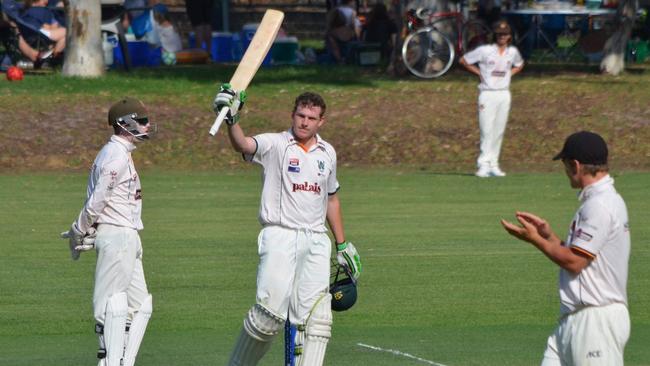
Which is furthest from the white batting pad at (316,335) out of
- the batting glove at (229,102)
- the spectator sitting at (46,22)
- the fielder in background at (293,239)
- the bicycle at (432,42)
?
the spectator sitting at (46,22)

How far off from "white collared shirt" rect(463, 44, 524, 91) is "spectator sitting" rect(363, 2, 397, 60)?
33.9ft

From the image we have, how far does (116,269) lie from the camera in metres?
8.45

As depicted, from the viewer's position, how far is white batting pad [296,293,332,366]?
8.27 meters

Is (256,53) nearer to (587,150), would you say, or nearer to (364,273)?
(587,150)

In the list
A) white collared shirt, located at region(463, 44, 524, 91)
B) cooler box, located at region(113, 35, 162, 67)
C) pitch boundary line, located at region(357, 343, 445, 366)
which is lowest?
cooler box, located at region(113, 35, 162, 67)

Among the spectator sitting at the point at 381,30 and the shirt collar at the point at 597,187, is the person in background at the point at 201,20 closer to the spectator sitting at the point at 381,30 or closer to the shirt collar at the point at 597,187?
the spectator sitting at the point at 381,30

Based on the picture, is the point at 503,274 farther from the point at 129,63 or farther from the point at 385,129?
the point at 129,63

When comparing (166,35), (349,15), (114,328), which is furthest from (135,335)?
(166,35)

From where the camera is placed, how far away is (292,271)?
8375 mm

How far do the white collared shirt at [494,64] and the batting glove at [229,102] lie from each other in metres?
12.0

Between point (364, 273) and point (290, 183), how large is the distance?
15.8 ft

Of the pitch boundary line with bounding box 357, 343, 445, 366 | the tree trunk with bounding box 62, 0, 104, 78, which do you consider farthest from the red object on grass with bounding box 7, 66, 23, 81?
the pitch boundary line with bounding box 357, 343, 445, 366

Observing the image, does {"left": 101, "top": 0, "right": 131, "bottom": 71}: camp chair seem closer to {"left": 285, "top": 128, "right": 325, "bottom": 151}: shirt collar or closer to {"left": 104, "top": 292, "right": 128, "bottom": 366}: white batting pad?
{"left": 285, "top": 128, "right": 325, "bottom": 151}: shirt collar

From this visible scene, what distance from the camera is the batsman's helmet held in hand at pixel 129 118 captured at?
8.61 metres
